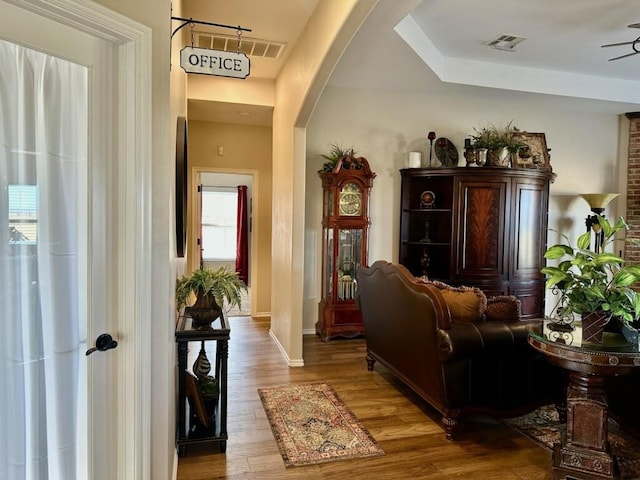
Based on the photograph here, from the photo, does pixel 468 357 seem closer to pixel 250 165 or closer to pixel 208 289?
pixel 208 289

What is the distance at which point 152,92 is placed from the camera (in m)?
1.81

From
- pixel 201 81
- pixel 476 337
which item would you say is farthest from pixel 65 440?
pixel 201 81

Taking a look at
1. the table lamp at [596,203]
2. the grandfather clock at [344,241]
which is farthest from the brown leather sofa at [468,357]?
the table lamp at [596,203]

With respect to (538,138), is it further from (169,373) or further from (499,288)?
(169,373)

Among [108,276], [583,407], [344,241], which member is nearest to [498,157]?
[344,241]

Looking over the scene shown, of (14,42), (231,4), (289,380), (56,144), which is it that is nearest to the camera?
(14,42)

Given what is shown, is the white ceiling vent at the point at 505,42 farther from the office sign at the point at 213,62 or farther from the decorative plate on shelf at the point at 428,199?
the office sign at the point at 213,62

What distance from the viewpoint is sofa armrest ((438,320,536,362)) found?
2656mm

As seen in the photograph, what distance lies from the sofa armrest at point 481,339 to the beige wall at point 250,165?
3981mm

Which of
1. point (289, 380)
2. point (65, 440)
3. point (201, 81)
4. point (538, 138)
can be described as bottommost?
point (289, 380)

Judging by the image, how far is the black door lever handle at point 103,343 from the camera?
1686mm

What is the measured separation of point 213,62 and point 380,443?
2.52 metres

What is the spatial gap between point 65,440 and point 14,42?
1400 mm

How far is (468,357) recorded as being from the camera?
8.96ft
